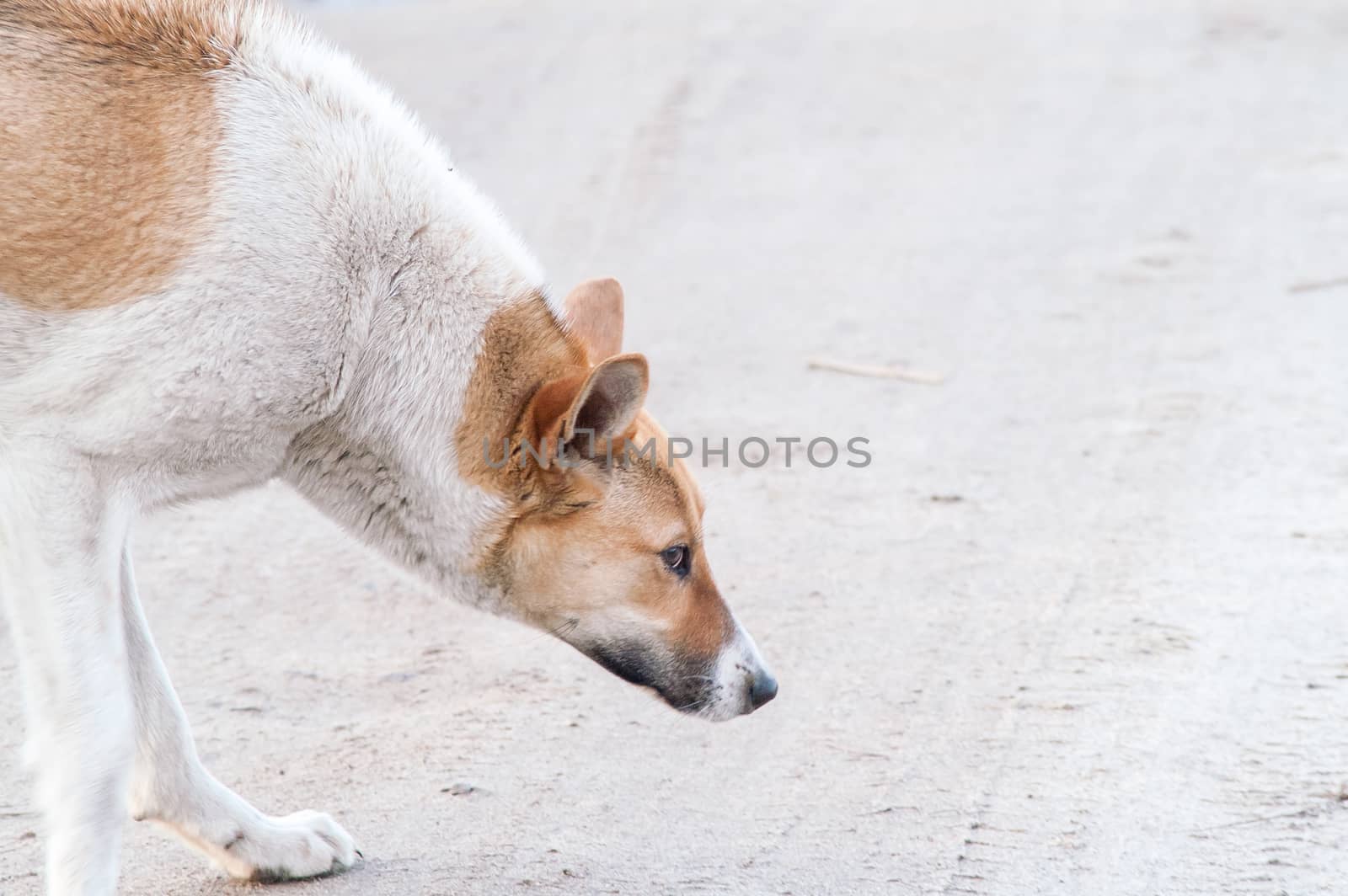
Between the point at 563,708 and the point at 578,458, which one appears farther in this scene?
the point at 563,708

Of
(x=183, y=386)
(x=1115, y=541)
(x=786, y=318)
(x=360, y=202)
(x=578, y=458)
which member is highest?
(x=360, y=202)

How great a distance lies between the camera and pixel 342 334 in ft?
11.5

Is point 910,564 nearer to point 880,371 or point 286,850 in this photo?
point 880,371

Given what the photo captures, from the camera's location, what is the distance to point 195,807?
149 inches

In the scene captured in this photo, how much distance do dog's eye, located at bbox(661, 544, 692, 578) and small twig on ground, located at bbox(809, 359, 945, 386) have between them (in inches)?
141

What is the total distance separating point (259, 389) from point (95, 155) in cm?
62

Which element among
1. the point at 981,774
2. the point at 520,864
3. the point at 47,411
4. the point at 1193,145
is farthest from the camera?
the point at 1193,145

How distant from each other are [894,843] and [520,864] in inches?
38.5

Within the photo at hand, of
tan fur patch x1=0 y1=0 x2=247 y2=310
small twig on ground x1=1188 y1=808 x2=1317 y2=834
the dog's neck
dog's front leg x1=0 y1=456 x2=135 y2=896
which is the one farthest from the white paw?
small twig on ground x1=1188 y1=808 x2=1317 y2=834

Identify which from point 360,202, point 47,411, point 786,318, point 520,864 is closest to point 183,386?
point 47,411

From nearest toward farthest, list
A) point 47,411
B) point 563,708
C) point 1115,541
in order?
point 47,411, point 563,708, point 1115,541

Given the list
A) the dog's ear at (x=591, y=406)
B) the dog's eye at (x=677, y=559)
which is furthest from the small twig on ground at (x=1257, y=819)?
the dog's ear at (x=591, y=406)

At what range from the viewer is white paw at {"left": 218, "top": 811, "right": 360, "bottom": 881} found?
3.82 m

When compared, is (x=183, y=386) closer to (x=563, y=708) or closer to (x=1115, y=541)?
(x=563, y=708)
